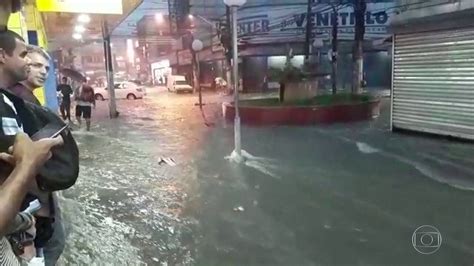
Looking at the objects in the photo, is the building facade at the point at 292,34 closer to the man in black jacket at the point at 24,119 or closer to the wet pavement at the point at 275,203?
the wet pavement at the point at 275,203

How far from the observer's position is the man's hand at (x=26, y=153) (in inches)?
62.9

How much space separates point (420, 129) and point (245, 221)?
7719mm

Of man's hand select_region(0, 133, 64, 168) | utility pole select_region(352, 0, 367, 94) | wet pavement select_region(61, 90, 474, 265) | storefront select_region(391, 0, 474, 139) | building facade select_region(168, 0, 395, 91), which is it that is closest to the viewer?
man's hand select_region(0, 133, 64, 168)

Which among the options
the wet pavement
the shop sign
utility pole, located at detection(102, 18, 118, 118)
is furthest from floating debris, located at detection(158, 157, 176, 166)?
the shop sign

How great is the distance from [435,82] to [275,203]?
681 centimetres

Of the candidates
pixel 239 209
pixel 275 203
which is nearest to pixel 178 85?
pixel 275 203

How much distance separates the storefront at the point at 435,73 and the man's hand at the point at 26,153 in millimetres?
10077

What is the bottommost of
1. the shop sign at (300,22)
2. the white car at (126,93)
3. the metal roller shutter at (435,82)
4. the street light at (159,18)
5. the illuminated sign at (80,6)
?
the white car at (126,93)

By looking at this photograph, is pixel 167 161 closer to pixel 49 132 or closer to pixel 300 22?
pixel 49 132

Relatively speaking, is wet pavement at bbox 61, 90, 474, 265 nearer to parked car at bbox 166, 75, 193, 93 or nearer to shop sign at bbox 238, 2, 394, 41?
shop sign at bbox 238, 2, 394, 41

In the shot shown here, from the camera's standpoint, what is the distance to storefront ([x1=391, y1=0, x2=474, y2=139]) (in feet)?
33.8

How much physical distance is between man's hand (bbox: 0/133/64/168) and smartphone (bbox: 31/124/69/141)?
0.20 metres

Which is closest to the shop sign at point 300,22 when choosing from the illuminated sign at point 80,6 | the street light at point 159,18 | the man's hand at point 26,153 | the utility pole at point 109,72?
the utility pole at point 109,72

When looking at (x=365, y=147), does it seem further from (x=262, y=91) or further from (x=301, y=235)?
(x=262, y=91)
